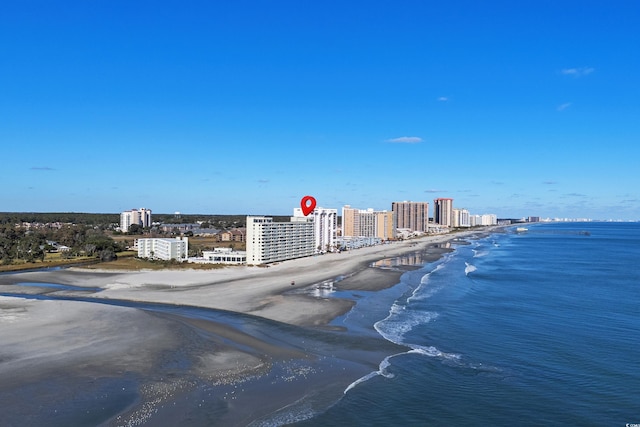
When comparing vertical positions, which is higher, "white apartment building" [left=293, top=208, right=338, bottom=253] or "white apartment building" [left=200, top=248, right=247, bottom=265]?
"white apartment building" [left=293, top=208, right=338, bottom=253]

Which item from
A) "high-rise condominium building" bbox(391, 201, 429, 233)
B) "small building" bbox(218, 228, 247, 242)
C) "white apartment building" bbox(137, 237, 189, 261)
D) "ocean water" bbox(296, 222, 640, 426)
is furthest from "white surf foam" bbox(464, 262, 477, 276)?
"high-rise condominium building" bbox(391, 201, 429, 233)

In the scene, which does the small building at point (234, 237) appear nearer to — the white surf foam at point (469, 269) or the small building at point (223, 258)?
the small building at point (223, 258)

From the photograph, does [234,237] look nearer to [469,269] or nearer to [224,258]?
[224,258]

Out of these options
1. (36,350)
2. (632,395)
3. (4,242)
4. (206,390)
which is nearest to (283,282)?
(36,350)

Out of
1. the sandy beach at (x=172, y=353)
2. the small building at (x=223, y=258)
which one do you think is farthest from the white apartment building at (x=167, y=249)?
the sandy beach at (x=172, y=353)

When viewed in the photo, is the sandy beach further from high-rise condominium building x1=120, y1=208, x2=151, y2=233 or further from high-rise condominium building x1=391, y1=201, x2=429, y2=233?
high-rise condominium building x1=391, y1=201, x2=429, y2=233

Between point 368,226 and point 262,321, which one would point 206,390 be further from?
point 368,226

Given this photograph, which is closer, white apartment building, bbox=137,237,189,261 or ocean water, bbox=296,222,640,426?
ocean water, bbox=296,222,640,426

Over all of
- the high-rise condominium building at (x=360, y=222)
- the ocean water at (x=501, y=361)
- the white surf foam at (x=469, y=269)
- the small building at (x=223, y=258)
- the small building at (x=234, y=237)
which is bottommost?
the ocean water at (x=501, y=361)
